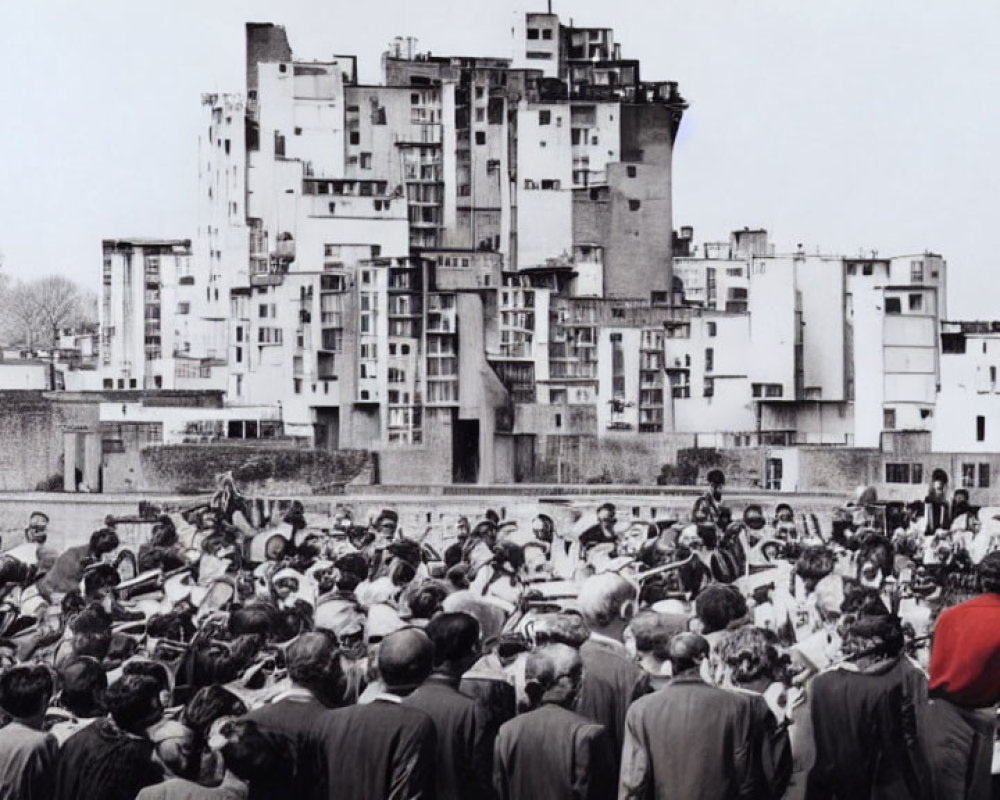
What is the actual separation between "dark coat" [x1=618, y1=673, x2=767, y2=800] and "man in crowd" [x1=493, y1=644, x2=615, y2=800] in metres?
0.10

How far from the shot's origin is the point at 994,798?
5.94 meters

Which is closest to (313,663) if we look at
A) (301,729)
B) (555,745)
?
(301,729)

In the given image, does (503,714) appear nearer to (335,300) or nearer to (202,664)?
(202,664)

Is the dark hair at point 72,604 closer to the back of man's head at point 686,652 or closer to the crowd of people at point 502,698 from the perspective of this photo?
the crowd of people at point 502,698

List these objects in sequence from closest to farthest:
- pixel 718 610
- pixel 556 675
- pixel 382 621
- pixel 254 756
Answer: pixel 254 756 < pixel 556 675 < pixel 718 610 < pixel 382 621

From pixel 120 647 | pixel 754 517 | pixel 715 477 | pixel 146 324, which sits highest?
pixel 146 324

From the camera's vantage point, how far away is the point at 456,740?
4.71 meters

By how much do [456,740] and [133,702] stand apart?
969mm

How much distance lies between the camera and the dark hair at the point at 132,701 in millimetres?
4477

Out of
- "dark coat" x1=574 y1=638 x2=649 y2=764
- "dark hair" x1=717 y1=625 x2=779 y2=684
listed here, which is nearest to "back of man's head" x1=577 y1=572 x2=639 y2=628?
"dark coat" x1=574 y1=638 x2=649 y2=764

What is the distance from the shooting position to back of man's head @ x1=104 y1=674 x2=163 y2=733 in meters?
4.48

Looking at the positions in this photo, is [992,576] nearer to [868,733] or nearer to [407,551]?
[868,733]

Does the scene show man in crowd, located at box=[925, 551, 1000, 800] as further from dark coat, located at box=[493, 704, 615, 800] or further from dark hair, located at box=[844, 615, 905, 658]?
dark coat, located at box=[493, 704, 615, 800]

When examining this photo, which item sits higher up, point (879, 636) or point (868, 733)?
point (879, 636)
